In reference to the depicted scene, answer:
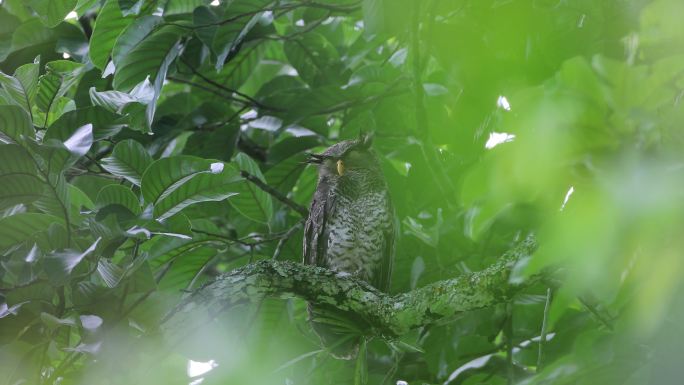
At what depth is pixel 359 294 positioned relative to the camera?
2305 mm

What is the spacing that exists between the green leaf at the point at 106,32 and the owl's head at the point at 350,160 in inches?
46.9

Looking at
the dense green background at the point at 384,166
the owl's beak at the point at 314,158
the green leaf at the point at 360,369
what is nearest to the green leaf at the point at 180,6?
the dense green background at the point at 384,166

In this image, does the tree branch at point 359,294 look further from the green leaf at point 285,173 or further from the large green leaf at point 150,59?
the green leaf at point 285,173

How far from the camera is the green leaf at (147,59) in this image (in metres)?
2.55

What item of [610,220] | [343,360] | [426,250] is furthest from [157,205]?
[610,220]

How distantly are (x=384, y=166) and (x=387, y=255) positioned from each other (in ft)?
1.35

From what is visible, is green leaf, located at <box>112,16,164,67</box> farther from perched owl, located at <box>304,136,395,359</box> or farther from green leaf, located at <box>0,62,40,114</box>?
perched owl, located at <box>304,136,395,359</box>

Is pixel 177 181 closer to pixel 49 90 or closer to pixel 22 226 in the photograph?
pixel 22 226

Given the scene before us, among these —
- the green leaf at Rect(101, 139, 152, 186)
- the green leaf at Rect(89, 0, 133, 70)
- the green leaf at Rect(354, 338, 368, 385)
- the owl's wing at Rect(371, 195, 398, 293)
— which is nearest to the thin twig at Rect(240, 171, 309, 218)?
the owl's wing at Rect(371, 195, 398, 293)

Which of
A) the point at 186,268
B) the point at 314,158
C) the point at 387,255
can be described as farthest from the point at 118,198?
the point at 387,255

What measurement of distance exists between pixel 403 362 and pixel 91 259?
1433mm

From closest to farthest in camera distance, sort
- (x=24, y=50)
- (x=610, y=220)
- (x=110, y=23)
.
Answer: (x=610, y=220), (x=110, y=23), (x=24, y=50)

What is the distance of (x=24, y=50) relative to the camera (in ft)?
10.2

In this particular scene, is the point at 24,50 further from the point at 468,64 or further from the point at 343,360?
the point at 468,64
